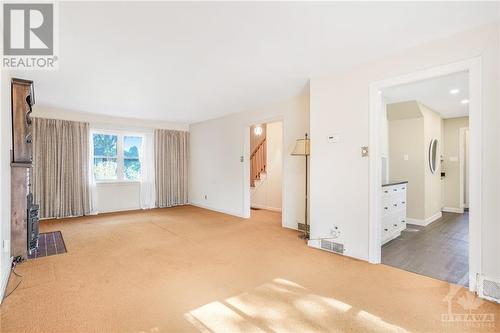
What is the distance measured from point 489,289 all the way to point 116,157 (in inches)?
276

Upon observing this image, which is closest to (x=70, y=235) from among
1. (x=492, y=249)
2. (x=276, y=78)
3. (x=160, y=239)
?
(x=160, y=239)

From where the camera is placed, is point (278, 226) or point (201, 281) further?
point (278, 226)

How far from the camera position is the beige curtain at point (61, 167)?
5102 mm

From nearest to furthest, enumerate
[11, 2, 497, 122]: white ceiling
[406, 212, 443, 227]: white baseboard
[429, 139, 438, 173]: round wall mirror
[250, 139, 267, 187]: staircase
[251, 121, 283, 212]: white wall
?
1. [11, 2, 497, 122]: white ceiling
2. [406, 212, 443, 227]: white baseboard
3. [429, 139, 438, 173]: round wall mirror
4. [251, 121, 283, 212]: white wall
5. [250, 139, 267, 187]: staircase

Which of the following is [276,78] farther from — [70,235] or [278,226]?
[70,235]

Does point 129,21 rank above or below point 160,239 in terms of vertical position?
above

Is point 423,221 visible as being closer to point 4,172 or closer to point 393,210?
point 393,210

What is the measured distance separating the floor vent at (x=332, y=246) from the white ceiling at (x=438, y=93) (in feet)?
6.86

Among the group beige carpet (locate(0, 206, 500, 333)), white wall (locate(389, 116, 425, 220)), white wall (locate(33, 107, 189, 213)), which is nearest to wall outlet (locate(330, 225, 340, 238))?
beige carpet (locate(0, 206, 500, 333))

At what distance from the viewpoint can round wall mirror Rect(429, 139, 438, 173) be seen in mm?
5305

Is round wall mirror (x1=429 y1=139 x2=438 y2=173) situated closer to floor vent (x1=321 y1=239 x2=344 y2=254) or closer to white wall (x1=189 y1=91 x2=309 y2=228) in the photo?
white wall (x1=189 y1=91 x2=309 y2=228)

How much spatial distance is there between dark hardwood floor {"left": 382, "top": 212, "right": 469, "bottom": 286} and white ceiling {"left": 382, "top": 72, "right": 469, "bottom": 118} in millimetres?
2140

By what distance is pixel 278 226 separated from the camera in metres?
4.77

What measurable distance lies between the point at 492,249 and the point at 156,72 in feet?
13.4
